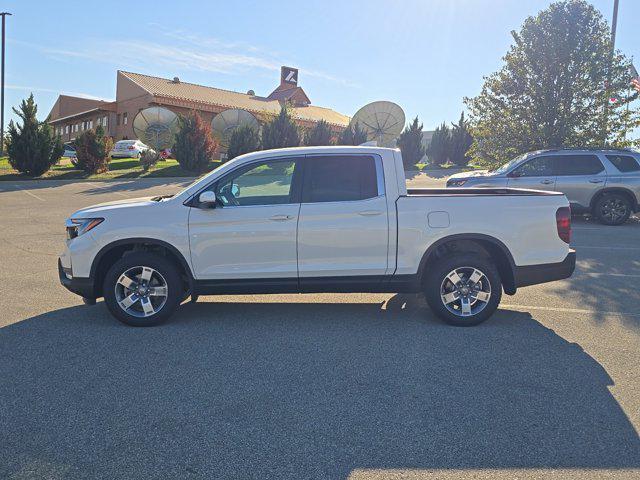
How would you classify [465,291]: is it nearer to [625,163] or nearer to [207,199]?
[207,199]

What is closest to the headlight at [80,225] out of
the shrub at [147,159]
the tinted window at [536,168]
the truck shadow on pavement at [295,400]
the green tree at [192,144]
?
the truck shadow on pavement at [295,400]

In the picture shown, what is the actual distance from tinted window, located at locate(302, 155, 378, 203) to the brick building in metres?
30.6

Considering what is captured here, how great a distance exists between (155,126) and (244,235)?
30908mm

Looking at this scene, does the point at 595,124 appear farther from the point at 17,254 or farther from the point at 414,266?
the point at 17,254

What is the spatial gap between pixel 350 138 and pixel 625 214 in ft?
72.8

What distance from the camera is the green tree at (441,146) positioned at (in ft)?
133

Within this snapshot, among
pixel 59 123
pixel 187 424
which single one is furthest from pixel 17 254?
pixel 59 123

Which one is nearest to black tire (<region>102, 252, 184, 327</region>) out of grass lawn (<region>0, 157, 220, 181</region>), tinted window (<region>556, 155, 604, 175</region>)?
tinted window (<region>556, 155, 604, 175</region>)

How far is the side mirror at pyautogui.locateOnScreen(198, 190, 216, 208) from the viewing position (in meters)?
5.03

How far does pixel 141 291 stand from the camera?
527 centimetres

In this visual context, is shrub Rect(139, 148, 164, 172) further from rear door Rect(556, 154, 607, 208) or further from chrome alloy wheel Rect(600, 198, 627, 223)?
chrome alloy wheel Rect(600, 198, 627, 223)

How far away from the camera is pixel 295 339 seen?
4.95 metres

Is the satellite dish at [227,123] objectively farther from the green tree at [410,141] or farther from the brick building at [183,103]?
the green tree at [410,141]

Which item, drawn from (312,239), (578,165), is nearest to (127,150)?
(578,165)
